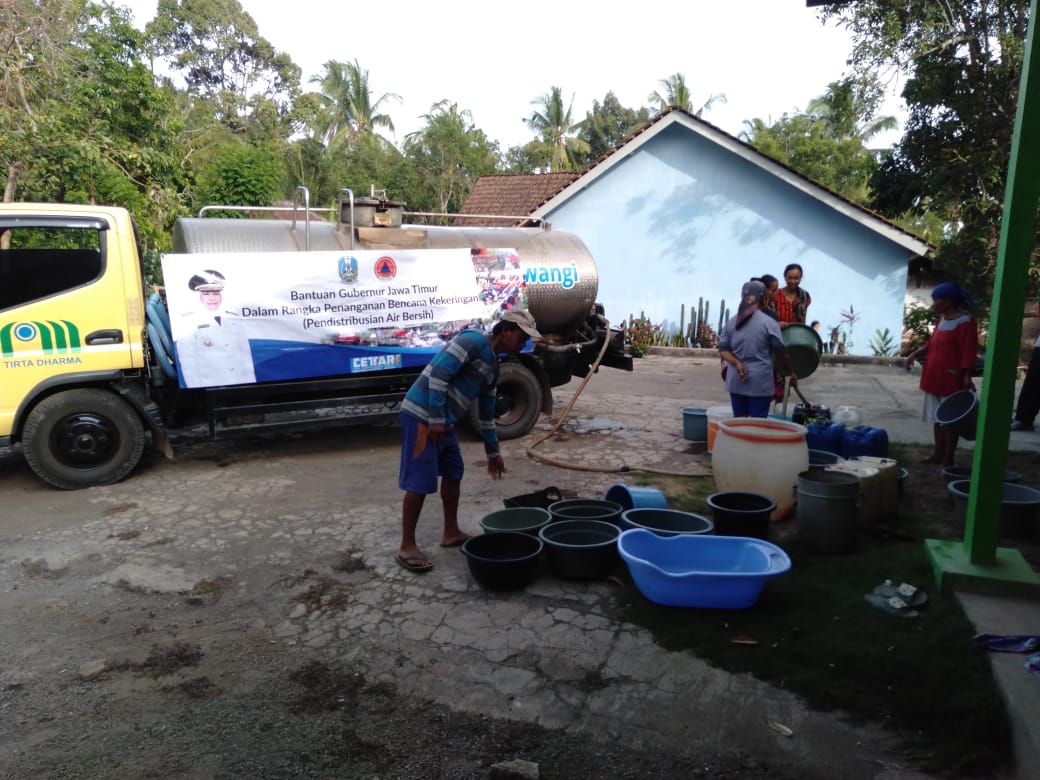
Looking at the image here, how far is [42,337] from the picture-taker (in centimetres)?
578

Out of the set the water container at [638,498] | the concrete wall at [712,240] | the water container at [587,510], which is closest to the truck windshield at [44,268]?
the water container at [587,510]

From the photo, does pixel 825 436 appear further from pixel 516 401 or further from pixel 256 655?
pixel 256 655

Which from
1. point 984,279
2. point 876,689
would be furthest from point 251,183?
point 876,689

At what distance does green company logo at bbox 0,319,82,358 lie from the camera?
5.67m

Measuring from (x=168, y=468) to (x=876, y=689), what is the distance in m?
5.87

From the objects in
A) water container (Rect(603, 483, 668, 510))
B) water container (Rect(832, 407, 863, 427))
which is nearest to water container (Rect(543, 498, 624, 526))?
water container (Rect(603, 483, 668, 510))

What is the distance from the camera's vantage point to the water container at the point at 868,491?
15.8ft

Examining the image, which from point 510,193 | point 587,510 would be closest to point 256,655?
point 587,510

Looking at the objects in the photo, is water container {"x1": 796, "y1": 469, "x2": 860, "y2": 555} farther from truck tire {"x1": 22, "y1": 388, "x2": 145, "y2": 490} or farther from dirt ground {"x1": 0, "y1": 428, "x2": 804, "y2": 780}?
Answer: truck tire {"x1": 22, "y1": 388, "x2": 145, "y2": 490}

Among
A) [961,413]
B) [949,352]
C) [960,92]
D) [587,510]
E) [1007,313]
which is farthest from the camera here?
[960,92]

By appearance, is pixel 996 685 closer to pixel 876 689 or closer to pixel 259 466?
pixel 876 689

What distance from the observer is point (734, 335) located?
6125 mm

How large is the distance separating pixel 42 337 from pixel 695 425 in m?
5.74

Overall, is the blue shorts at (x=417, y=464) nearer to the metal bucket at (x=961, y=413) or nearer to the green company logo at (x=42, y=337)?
the green company logo at (x=42, y=337)
